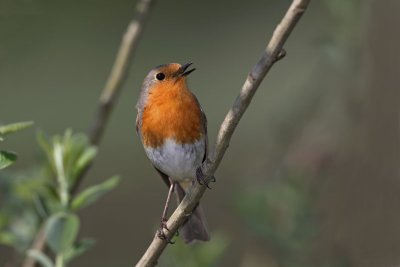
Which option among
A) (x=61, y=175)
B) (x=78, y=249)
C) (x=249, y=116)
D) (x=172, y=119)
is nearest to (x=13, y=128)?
(x=78, y=249)

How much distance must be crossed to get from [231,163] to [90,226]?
1628mm

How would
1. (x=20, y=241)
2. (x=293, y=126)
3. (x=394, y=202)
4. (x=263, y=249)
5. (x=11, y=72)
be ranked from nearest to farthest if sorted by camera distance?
1. (x=394, y=202)
2. (x=20, y=241)
3. (x=263, y=249)
4. (x=293, y=126)
5. (x=11, y=72)

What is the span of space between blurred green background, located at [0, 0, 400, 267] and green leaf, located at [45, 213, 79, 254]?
2.58 ft

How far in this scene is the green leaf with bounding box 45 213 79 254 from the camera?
2211mm

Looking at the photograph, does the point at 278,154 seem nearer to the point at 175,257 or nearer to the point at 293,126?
the point at 293,126

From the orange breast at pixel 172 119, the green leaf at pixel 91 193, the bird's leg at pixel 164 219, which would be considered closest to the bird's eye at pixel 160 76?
the orange breast at pixel 172 119

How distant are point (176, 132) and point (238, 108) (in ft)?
5.52

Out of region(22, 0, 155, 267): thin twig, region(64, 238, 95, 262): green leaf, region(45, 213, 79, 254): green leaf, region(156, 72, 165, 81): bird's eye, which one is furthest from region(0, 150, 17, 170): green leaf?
region(156, 72, 165, 81): bird's eye

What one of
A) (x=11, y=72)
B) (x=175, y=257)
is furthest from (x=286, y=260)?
(x=11, y=72)

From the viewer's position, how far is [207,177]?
1.99m

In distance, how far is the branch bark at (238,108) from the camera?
166cm

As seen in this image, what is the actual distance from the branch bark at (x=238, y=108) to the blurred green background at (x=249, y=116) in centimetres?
50

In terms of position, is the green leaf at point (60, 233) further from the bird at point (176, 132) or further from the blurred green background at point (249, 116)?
the bird at point (176, 132)

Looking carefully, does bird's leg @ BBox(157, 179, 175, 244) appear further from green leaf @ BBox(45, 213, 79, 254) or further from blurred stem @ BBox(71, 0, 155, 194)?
blurred stem @ BBox(71, 0, 155, 194)
